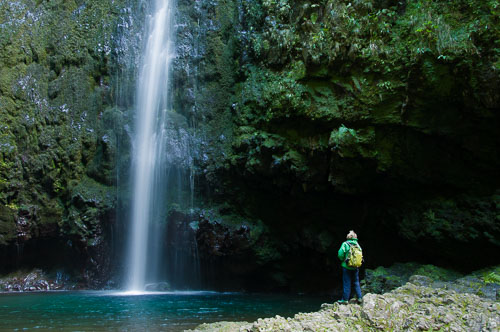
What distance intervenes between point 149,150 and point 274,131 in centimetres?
668

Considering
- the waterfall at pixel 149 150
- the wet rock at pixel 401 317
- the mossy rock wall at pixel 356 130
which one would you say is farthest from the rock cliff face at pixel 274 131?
the wet rock at pixel 401 317

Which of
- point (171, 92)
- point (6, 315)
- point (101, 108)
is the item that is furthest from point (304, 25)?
point (6, 315)

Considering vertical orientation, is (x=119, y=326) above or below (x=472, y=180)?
below

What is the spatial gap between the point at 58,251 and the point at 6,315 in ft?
32.1

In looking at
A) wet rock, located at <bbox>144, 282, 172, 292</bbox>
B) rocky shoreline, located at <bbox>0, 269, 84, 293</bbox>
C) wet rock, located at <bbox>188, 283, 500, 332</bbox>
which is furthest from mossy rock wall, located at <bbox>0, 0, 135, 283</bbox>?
wet rock, located at <bbox>188, 283, 500, 332</bbox>

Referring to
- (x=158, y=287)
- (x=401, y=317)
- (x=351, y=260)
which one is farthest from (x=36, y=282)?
(x=401, y=317)

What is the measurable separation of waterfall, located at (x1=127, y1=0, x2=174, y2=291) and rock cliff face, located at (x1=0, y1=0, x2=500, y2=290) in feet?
2.14

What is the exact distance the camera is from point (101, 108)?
19938 mm

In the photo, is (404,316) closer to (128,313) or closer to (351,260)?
(351,260)

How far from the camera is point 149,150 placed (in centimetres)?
1823

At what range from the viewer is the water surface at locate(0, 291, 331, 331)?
8.12 meters

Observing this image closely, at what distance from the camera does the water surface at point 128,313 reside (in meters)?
8.12

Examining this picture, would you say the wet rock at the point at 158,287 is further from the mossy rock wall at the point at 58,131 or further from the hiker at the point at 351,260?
the hiker at the point at 351,260

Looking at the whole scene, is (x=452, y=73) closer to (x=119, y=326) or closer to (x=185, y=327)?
(x=185, y=327)
